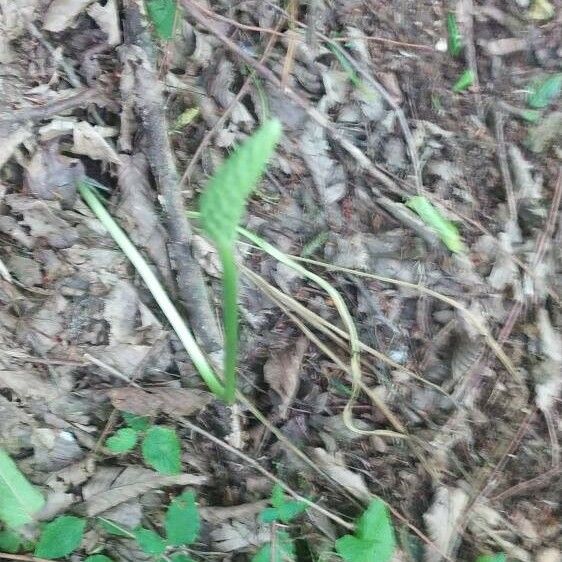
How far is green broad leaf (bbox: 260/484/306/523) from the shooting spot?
104 cm

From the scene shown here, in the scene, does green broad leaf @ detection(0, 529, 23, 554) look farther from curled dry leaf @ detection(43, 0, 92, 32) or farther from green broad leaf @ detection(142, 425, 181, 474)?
curled dry leaf @ detection(43, 0, 92, 32)

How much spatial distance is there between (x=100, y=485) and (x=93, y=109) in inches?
26.7

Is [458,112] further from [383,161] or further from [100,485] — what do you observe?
[100,485]

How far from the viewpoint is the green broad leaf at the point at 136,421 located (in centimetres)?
105

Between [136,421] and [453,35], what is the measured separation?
1.06 m

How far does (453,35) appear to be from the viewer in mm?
1352

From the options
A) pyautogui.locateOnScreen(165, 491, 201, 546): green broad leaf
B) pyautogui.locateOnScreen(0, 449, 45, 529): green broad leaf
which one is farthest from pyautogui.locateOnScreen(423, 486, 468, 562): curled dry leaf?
pyautogui.locateOnScreen(0, 449, 45, 529): green broad leaf

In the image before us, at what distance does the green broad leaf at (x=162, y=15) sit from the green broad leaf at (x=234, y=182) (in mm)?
667

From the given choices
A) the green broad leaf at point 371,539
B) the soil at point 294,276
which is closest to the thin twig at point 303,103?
the soil at point 294,276

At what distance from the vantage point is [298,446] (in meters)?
1.12

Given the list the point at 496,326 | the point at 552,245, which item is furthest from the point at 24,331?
the point at 552,245

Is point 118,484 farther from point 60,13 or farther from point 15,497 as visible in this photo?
point 60,13

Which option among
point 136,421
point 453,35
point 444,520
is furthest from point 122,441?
point 453,35

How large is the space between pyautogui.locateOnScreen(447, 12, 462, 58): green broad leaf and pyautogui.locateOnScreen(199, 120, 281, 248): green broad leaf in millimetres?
918
